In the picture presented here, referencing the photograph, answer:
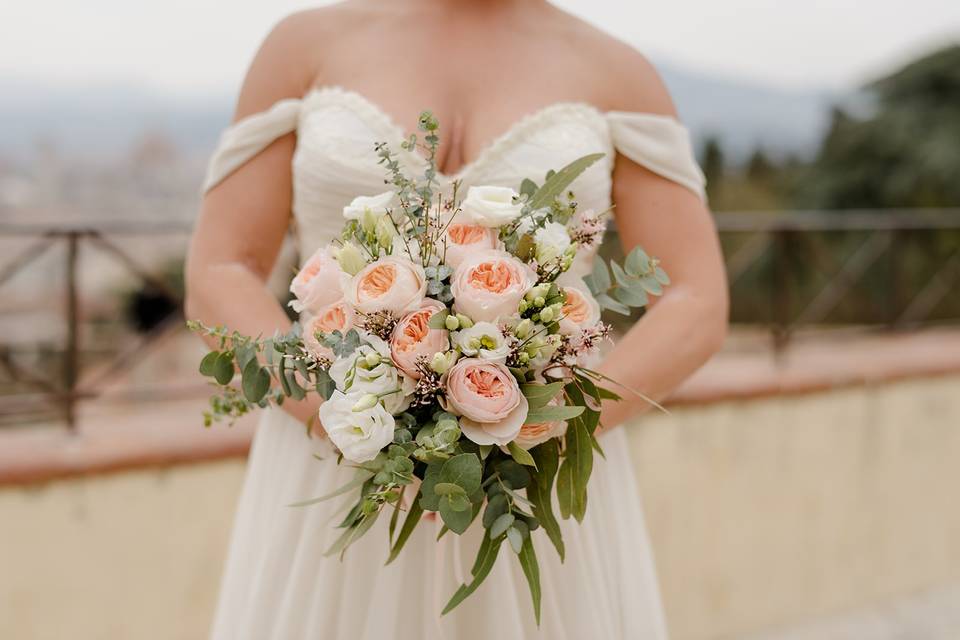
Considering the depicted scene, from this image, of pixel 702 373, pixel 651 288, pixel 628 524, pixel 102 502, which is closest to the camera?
pixel 651 288

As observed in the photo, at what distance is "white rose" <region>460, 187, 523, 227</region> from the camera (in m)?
1.23

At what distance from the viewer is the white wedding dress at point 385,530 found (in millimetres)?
1598

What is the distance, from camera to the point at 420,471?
1.28 metres

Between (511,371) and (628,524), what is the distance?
2.36 ft

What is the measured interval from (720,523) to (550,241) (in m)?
3.43

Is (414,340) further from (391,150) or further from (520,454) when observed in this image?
(391,150)

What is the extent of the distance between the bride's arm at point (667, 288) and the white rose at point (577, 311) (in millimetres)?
366

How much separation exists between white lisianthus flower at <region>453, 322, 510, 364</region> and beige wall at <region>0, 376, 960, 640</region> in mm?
2431

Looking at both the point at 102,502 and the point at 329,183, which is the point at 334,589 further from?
the point at 102,502

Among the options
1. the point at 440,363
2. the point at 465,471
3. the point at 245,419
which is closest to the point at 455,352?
the point at 440,363

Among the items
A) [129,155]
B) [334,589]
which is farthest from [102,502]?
[129,155]

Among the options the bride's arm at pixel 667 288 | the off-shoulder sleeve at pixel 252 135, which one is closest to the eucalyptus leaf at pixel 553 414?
the bride's arm at pixel 667 288

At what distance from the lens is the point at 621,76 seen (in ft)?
5.88

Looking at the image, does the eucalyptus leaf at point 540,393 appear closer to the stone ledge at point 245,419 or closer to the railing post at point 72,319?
the stone ledge at point 245,419
